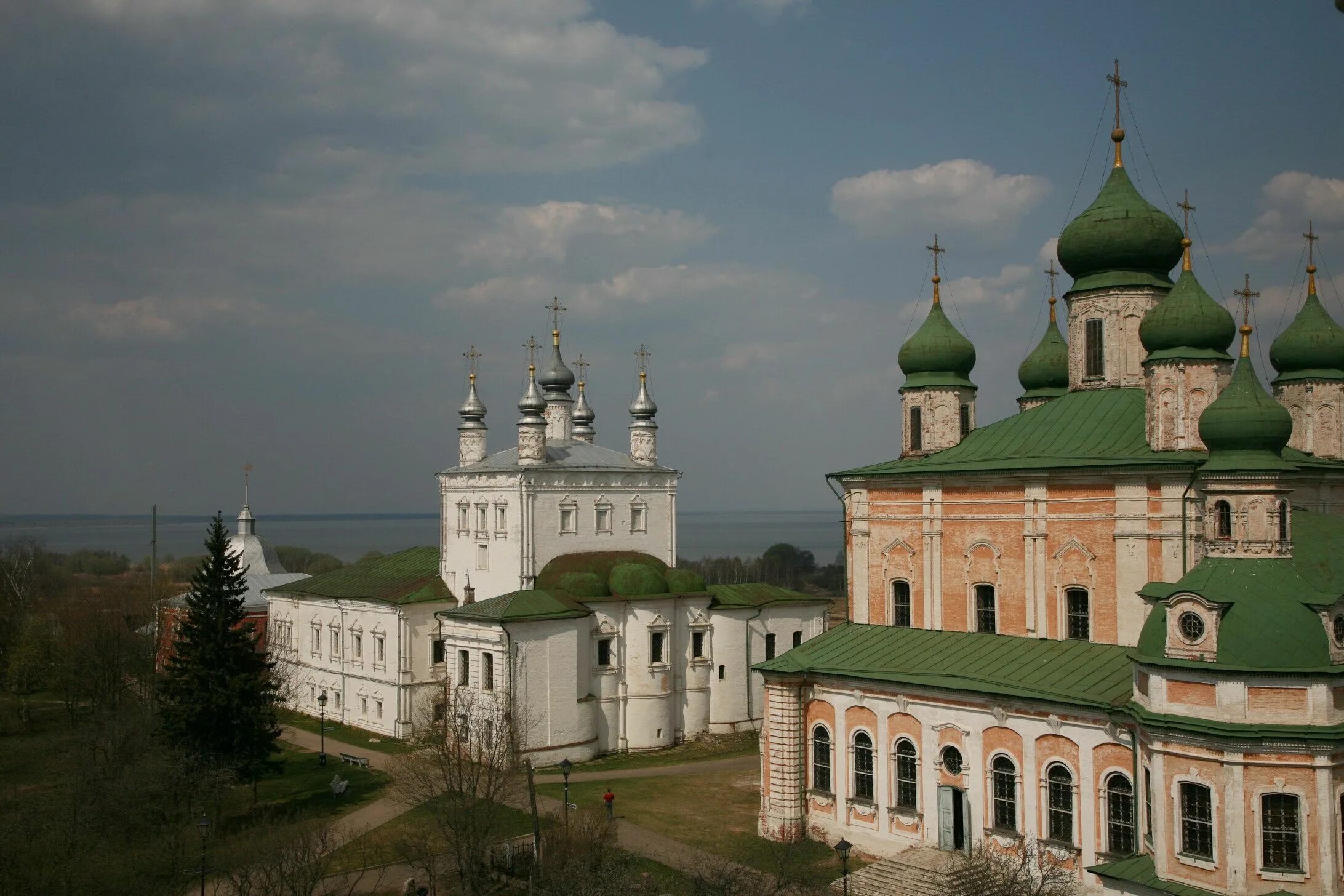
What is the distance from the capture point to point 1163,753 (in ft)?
57.0

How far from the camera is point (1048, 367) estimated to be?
30.6 meters

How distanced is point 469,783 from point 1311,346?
2048 centimetres

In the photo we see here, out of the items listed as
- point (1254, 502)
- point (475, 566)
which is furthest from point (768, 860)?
point (475, 566)

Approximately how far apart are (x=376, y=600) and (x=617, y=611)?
29.8 feet

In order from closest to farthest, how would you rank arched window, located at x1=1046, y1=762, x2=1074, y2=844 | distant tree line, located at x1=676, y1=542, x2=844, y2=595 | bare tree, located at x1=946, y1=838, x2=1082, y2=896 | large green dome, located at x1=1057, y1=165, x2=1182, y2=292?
bare tree, located at x1=946, y1=838, x2=1082, y2=896 < arched window, located at x1=1046, y1=762, x2=1074, y2=844 < large green dome, located at x1=1057, y1=165, x2=1182, y2=292 < distant tree line, located at x1=676, y1=542, x2=844, y2=595

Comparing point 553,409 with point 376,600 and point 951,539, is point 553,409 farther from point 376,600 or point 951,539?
point 951,539

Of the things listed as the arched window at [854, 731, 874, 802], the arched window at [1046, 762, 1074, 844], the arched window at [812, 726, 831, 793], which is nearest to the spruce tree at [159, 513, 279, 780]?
the arched window at [812, 726, 831, 793]

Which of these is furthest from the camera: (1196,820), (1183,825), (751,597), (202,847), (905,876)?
(751,597)

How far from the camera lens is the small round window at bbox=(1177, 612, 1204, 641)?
17.3 m

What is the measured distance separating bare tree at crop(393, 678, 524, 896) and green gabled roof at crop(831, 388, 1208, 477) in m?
10.4

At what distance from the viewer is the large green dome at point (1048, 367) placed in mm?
30516

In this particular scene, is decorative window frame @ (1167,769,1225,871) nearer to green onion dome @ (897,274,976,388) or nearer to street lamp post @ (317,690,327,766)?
green onion dome @ (897,274,976,388)

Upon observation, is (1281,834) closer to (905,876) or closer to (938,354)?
(905,876)

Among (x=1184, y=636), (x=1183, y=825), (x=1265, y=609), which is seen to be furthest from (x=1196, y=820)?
(x=1265, y=609)
